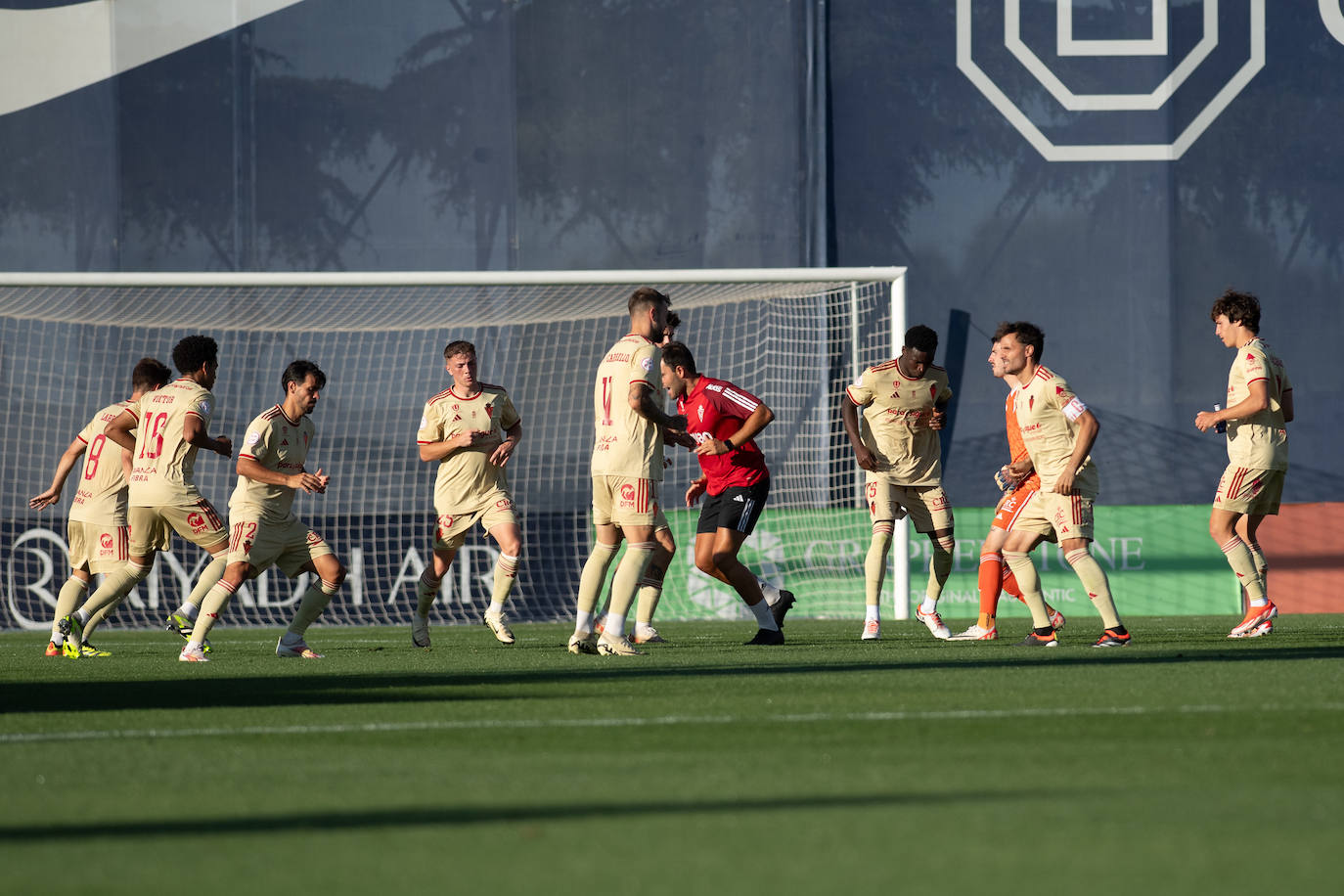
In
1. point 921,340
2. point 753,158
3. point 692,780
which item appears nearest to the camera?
point 692,780

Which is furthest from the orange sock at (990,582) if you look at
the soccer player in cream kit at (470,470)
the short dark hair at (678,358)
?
the soccer player in cream kit at (470,470)

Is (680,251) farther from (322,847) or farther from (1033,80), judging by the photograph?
(322,847)

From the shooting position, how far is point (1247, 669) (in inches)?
269

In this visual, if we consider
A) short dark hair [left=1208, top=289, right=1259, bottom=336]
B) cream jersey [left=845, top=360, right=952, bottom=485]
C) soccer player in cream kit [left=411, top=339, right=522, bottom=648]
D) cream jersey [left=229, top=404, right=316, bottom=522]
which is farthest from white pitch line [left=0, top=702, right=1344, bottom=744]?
cream jersey [left=845, top=360, right=952, bottom=485]

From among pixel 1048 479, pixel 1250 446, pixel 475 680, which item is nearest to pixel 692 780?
pixel 475 680

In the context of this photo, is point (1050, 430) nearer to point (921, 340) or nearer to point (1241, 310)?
point (921, 340)

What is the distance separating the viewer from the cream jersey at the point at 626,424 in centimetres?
848

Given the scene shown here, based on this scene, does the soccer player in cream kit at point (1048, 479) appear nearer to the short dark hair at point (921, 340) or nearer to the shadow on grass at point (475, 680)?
the shadow on grass at point (475, 680)

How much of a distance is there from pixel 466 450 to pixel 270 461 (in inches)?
56.7

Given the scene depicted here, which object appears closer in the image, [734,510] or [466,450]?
[734,510]

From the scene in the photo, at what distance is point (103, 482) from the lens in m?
10.5

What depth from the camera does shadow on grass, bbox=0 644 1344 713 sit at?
629cm

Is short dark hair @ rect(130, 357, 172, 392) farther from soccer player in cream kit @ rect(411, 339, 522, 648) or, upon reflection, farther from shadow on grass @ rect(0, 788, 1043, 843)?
shadow on grass @ rect(0, 788, 1043, 843)

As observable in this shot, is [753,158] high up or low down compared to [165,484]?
up
